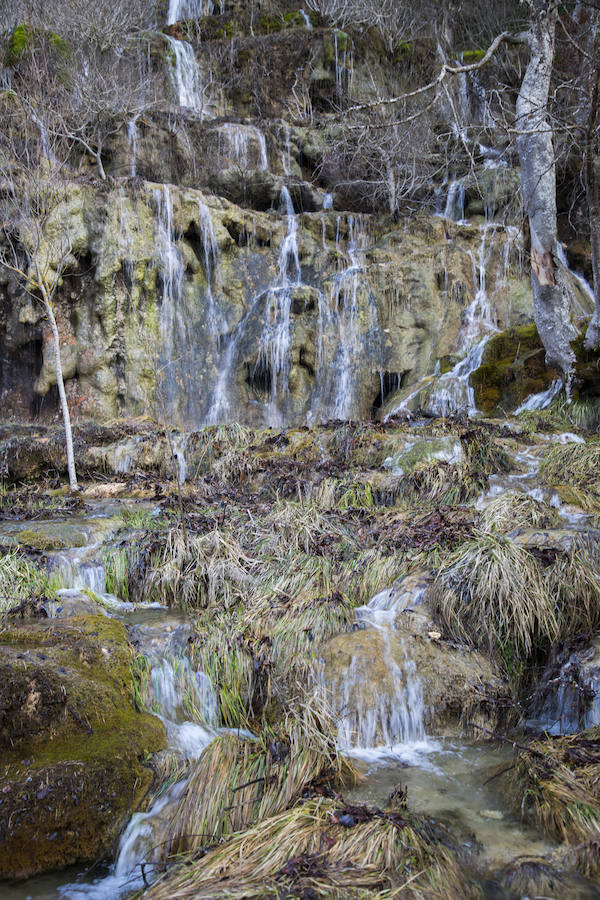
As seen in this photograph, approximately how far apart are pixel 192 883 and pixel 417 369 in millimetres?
13564

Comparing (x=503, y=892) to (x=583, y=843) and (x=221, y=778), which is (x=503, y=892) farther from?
(x=221, y=778)

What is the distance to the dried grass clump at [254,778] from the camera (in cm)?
309

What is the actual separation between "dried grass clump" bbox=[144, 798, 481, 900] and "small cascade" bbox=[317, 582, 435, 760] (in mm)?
1087

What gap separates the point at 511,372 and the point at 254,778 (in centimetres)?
1069

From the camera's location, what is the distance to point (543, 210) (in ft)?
35.4

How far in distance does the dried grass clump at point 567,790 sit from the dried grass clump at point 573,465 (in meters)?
4.73

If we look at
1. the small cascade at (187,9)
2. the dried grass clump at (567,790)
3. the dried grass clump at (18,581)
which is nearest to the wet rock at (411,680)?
the dried grass clump at (567,790)

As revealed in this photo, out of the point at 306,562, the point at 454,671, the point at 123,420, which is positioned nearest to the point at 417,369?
the point at 123,420

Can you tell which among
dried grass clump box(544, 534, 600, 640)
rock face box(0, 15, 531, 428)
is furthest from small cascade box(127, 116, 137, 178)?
dried grass clump box(544, 534, 600, 640)

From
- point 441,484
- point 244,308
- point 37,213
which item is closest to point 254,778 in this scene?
point 441,484

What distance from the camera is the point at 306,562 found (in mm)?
5926

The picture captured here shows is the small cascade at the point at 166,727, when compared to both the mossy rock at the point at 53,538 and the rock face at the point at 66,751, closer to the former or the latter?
the rock face at the point at 66,751

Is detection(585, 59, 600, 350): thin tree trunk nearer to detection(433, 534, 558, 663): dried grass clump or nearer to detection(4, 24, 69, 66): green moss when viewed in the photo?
detection(433, 534, 558, 663): dried grass clump

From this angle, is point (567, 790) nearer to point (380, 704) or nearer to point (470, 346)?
point (380, 704)
